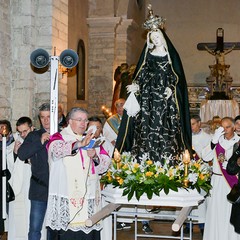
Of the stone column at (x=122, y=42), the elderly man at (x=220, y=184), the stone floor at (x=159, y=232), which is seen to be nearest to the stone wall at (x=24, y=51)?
the stone floor at (x=159, y=232)

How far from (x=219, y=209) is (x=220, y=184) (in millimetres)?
345

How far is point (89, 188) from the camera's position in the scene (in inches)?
234

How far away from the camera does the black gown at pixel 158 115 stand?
701cm

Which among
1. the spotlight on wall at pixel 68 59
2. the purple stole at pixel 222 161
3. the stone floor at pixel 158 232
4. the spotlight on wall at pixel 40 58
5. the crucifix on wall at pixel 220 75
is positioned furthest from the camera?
the crucifix on wall at pixel 220 75

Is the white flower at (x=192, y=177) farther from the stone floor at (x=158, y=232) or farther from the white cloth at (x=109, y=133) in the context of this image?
the white cloth at (x=109, y=133)

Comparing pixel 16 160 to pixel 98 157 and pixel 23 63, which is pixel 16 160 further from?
pixel 23 63

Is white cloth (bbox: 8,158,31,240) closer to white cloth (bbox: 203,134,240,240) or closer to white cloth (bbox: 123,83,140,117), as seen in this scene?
white cloth (bbox: 123,83,140,117)

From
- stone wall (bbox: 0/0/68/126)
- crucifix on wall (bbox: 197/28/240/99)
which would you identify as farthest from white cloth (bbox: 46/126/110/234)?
crucifix on wall (bbox: 197/28/240/99)

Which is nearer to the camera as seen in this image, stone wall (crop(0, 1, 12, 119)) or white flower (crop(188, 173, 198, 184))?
white flower (crop(188, 173, 198, 184))

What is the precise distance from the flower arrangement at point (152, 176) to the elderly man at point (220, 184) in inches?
40.8

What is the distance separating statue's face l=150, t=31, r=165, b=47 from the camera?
7.10 m

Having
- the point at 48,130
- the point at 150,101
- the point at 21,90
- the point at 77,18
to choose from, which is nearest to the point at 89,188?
the point at 48,130

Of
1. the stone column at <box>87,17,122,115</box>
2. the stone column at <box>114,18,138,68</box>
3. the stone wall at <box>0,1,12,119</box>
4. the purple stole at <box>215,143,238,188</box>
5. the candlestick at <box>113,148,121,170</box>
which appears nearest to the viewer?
the candlestick at <box>113,148,121,170</box>

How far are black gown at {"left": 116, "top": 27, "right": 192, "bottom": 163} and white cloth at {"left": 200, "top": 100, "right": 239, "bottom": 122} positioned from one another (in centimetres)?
1230
